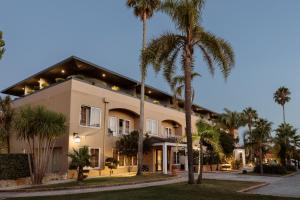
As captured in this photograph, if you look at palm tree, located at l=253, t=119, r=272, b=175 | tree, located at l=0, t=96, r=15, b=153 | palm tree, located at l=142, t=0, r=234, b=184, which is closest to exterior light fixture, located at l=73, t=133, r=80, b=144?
tree, located at l=0, t=96, r=15, b=153

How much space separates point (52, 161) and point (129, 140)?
691 centimetres

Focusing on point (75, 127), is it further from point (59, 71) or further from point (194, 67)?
point (194, 67)

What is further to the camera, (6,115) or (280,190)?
(6,115)

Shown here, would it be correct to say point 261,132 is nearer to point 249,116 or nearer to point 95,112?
point 95,112

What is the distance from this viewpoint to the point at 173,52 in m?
19.0

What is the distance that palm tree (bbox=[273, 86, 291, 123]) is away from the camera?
6284 centimetres

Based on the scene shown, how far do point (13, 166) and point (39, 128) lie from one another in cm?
336

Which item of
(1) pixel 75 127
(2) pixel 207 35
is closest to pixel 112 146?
(1) pixel 75 127

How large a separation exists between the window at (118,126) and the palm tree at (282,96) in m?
40.7

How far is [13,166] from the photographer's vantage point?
2183 cm

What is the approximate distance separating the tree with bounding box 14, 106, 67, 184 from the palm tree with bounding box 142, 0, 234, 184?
26.1 ft

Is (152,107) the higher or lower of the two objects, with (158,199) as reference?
higher

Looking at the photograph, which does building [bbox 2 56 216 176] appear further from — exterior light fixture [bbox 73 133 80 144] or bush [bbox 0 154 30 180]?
bush [bbox 0 154 30 180]

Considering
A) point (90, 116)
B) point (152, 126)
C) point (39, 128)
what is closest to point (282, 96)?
point (152, 126)
